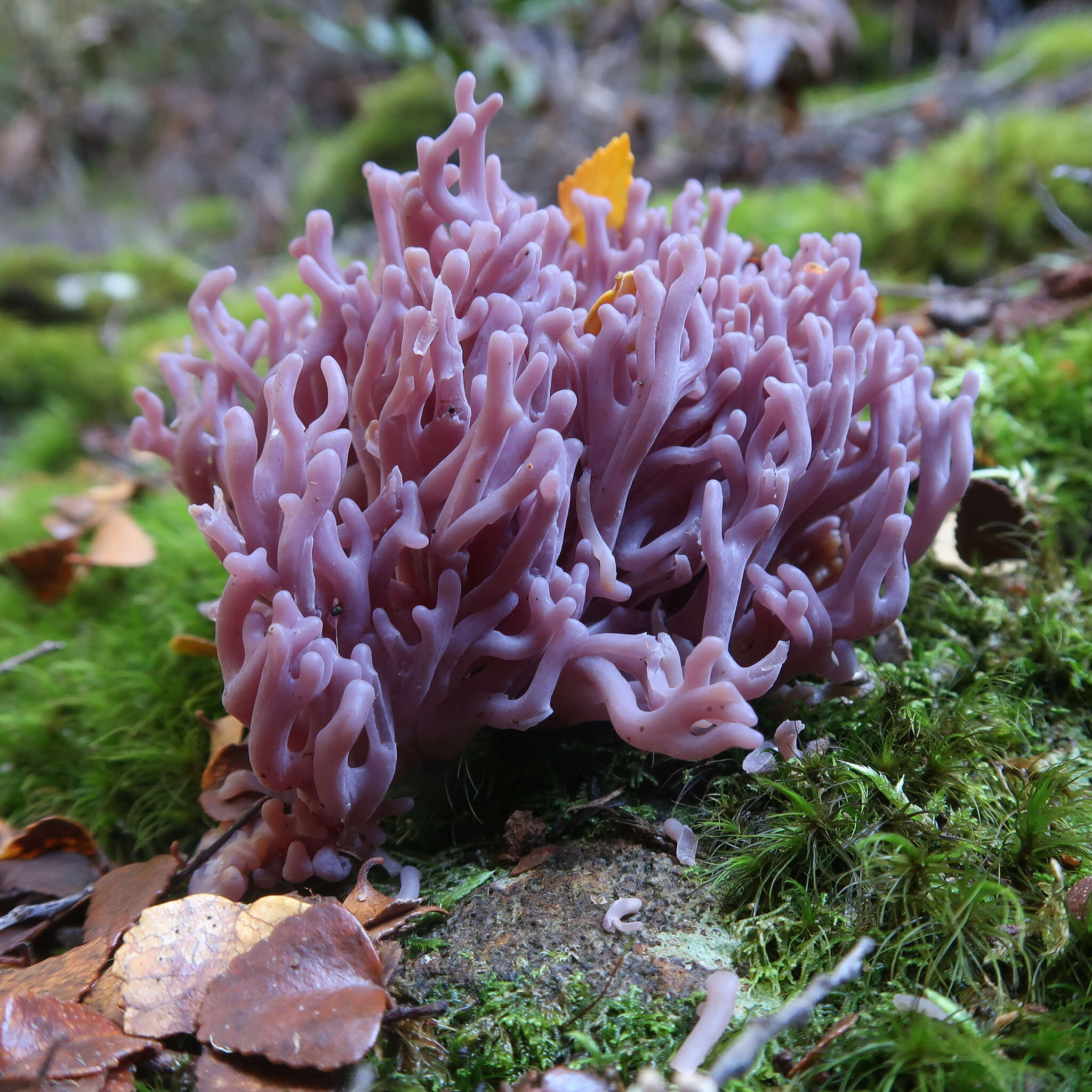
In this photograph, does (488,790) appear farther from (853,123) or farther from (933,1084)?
(853,123)

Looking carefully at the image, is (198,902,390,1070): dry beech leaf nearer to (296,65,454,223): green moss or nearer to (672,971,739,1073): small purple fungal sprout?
(672,971,739,1073): small purple fungal sprout

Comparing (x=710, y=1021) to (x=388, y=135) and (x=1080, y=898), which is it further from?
(x=388, y=135)

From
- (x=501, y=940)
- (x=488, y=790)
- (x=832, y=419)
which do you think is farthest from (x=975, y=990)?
(x=832, y=419)

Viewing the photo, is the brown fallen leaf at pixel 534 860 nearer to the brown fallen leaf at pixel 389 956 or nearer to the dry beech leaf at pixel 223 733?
the brown fallen leaf at pixel 389 956

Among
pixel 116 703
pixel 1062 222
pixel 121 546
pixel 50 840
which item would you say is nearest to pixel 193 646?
pixel 116 703

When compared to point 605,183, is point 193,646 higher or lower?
lower

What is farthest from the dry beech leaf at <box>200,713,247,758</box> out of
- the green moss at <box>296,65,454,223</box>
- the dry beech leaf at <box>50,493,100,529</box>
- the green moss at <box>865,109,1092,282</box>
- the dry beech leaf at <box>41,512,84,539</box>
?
the green moss at <box>296,65,454,223</box>
